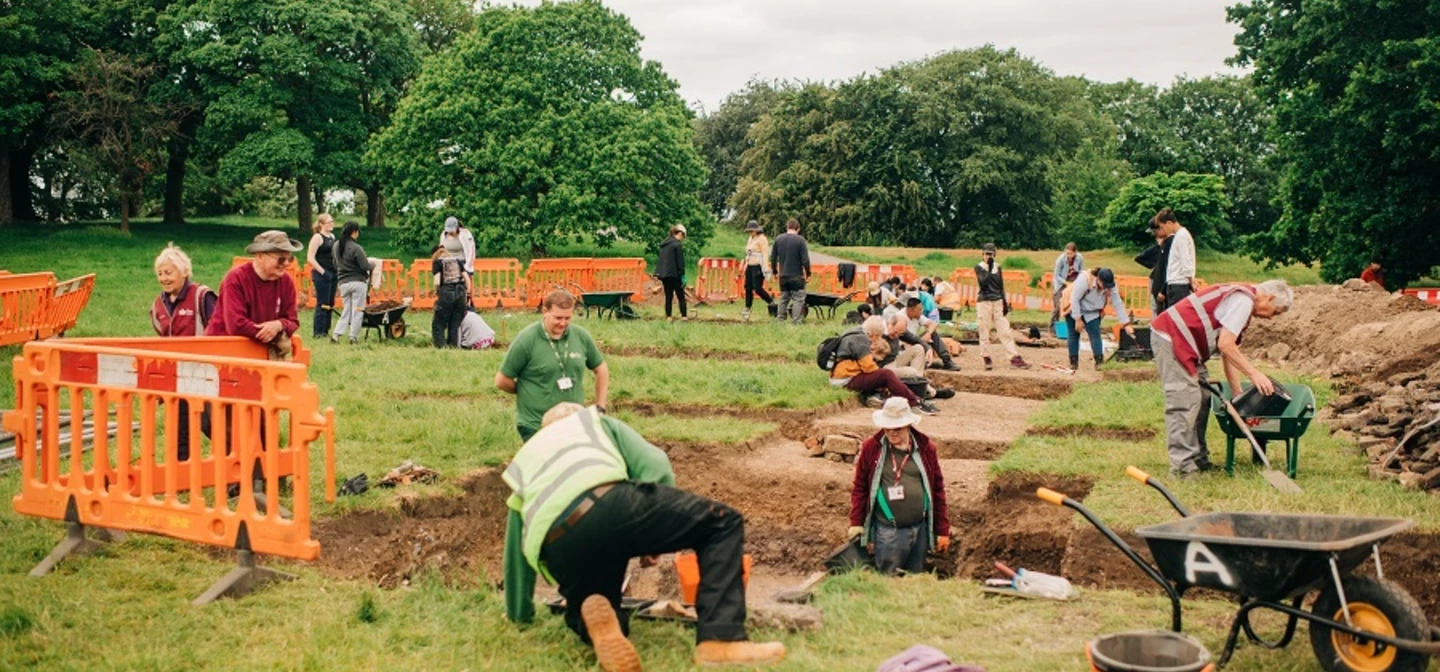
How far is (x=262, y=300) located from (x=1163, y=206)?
48378 millimetres

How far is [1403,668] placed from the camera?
5.41 metres

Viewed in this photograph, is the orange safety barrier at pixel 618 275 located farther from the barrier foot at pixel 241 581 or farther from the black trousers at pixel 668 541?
the black trousers at pixel 668 541

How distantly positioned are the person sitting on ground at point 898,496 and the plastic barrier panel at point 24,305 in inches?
493

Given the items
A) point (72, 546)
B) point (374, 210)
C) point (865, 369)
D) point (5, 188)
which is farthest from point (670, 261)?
point (374, 210)

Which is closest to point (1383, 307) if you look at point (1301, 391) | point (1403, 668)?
point (1301, 391)

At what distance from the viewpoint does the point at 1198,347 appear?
9867 mm

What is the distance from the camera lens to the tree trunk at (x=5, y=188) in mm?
40219

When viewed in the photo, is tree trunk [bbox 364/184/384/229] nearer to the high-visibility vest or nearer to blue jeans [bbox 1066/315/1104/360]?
blue jeans [bbox 1066/315/1104/360]

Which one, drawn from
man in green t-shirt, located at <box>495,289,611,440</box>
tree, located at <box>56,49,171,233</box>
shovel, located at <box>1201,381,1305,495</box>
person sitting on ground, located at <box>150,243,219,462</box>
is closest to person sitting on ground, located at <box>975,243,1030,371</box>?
shovel, located at <box>1201,381,1305,495</box>

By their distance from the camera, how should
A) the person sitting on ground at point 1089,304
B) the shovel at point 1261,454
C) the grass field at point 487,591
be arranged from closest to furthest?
the grass field at point 487,591 → the shovel at point 1261,454 → the person sitting on ground at point 1089,304

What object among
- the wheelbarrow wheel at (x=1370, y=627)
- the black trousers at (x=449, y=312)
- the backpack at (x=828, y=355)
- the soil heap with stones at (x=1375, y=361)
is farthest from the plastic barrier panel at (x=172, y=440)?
the black trousers at (x=449, y=312)

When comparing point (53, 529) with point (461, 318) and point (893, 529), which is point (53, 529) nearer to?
point (893, 529)

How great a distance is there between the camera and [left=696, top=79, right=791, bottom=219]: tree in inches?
3179

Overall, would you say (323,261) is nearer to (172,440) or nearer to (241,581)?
(172,440)
